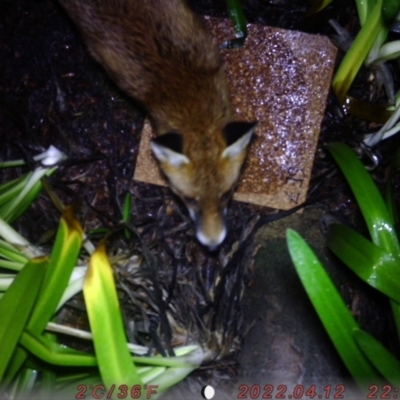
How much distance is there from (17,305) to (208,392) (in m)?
1.16

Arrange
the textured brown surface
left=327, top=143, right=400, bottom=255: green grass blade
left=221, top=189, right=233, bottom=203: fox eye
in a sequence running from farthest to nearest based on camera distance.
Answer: the textured brown surface < left=221, top=189, right=233, bottom=203: fox eye < left=327, top=143, right=400, bottom=255: green grass blade

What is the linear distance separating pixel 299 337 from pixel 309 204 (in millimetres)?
782

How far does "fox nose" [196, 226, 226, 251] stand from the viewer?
3.10 metres

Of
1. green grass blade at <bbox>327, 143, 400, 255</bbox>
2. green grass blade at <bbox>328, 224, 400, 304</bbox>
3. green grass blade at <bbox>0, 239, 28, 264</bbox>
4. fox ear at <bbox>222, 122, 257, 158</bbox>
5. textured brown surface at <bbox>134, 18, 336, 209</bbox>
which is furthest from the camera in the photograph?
textured brown surface at <bbox>134, 18, 336, 209</bbox>

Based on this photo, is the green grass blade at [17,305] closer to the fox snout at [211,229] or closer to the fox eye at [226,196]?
the fox snout at [211,229]

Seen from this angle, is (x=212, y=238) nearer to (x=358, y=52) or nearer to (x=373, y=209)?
(x=373, y=209)

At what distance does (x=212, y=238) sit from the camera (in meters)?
3.09

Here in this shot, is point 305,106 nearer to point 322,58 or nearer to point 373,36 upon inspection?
point 322,58

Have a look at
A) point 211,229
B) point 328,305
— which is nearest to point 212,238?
point 211,229

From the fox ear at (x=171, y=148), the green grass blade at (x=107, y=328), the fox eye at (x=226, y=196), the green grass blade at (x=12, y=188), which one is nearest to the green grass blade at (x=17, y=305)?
the green grass blade at (x=107, y=328)

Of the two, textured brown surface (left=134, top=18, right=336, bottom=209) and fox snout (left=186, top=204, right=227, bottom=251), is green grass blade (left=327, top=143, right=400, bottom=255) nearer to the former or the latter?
textured brown surface (left=134, top=18, right=336, bottom=209)

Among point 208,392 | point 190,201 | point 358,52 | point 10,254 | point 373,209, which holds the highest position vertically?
point 358,52

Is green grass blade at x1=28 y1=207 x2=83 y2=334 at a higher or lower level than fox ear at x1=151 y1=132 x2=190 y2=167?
lower

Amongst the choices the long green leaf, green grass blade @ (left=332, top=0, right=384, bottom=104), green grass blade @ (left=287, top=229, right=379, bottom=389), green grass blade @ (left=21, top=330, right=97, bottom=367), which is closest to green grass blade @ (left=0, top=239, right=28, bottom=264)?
the long green leaf
